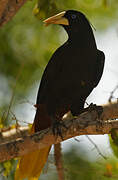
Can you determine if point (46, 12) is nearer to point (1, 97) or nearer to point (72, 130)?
point (72, 130)

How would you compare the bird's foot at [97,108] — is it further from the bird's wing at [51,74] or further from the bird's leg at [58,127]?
the bird's wing at [51,74]

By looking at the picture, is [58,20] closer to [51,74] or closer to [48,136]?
[51,74]

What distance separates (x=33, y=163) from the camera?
3768 mm

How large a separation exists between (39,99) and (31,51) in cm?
Answer: 201

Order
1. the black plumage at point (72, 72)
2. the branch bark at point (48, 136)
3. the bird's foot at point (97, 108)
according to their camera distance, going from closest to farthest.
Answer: the branch bark at point (48, 136)
the bird's foot at point (97, 108)
the black plumage at point (72, 72)

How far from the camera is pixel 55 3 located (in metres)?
3.79

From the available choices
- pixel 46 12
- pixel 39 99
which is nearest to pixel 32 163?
pixel 39 99

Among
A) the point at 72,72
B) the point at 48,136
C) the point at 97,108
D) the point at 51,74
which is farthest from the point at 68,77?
the point at 48,136

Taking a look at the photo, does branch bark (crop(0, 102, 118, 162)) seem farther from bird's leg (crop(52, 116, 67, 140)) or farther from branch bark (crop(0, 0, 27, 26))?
branch bark (crop(0, 0, 27, 26))

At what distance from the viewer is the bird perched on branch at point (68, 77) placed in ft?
12.6

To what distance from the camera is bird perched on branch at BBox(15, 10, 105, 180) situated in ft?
12.6

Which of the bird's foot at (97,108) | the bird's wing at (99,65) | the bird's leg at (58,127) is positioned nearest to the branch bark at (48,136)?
the bird's leg at (58,127)

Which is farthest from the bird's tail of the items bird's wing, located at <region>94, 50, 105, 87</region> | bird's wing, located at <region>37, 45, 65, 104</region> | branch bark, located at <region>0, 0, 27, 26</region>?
branch bark, located at <region>0, 0, 27, 26</region>

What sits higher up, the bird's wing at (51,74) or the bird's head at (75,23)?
the bird's head at (75,23)
